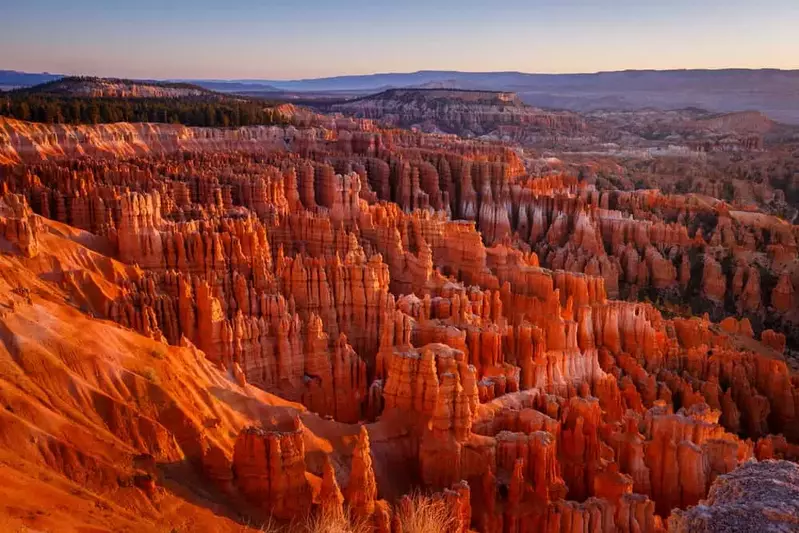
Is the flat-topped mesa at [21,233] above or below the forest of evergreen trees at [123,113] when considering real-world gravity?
below

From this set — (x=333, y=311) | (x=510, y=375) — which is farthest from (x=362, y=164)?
(x=510, y=375)

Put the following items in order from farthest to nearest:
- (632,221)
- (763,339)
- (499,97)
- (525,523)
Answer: (499,97)
(632,221)
(763,339)
(525,523)

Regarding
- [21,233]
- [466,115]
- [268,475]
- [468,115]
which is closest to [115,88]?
[466,115]

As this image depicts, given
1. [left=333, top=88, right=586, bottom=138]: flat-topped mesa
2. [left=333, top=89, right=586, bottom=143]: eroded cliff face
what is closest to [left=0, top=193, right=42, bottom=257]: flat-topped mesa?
[left=333, top=89, right=586, bottom=143]: eroded cliff face

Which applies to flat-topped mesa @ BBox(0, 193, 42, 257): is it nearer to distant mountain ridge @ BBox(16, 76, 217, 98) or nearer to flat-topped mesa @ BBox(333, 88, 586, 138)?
distant mountain ridge @ BBox(16, 76, 217, 98)

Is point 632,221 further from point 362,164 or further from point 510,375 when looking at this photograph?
point 510,375

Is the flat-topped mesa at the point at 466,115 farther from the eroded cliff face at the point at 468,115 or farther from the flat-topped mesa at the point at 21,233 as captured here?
the flat-topped mesa at the point at 21,233

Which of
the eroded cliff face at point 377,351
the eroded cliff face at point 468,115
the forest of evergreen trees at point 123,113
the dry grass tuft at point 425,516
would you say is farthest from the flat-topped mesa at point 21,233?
the eroded cliff face at point 468,115

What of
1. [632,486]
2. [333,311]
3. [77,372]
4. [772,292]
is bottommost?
[772,292]
